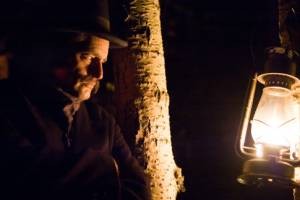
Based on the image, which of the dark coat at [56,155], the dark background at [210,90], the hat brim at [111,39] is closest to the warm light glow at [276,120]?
the dark coat at [56,155]

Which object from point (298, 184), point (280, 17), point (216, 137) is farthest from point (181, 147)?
point (298, 184)

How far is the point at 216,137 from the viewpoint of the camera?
8633mm

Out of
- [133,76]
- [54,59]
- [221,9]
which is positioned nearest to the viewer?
[54,59]

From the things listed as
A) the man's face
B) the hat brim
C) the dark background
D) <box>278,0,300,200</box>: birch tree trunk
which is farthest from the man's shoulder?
the dark background

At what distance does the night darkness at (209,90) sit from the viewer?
7809mm

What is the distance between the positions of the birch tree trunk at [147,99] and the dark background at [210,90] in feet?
12.8

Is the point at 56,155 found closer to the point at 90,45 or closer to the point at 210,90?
the point at 90,45

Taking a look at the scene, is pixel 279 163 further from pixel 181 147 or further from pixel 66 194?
pixel 181 147

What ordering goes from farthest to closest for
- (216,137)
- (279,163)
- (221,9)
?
1. (216,137)
2. (221,9)
3. (279,163)

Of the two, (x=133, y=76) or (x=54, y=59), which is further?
(x=133, y=76)

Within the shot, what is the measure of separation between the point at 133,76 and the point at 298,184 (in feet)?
4.59

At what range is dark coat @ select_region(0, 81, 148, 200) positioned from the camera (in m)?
2.83

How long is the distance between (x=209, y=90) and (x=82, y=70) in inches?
219

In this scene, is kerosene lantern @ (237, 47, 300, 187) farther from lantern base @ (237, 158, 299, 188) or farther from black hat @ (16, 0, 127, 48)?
black hat @ (16, 0, 127, 48)
